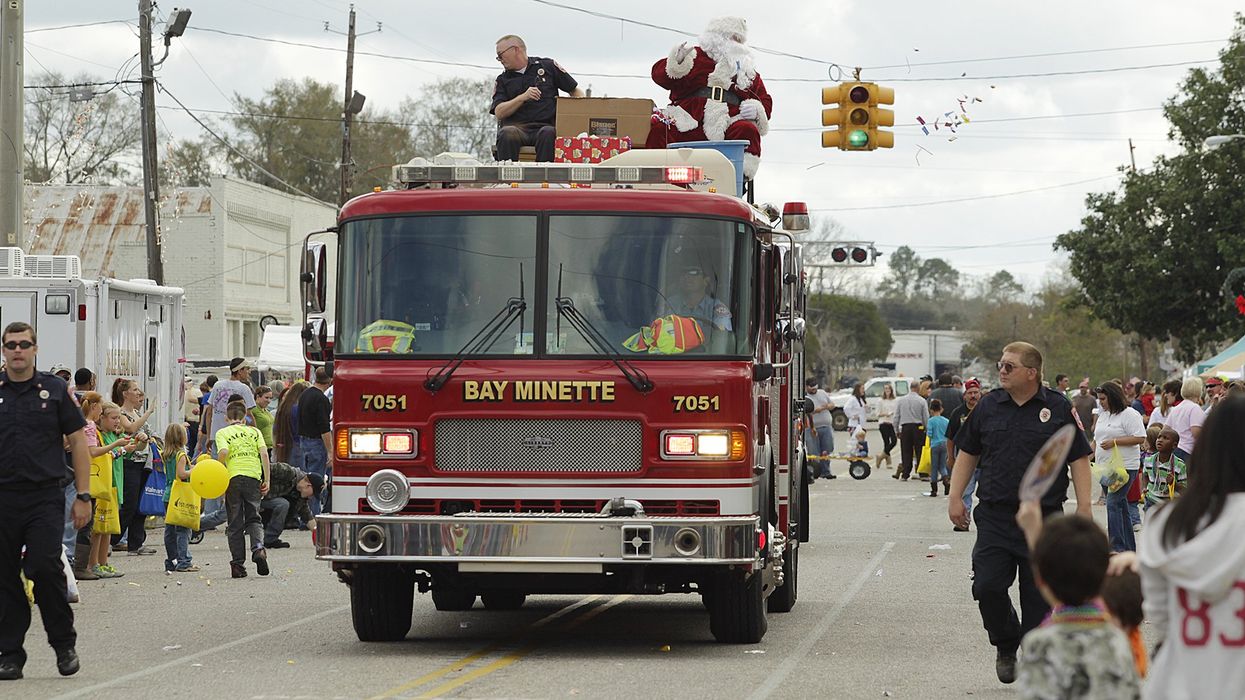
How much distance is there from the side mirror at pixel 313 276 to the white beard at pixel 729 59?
168 inches

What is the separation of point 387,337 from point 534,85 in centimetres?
377

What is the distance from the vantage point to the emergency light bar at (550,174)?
1115 cm

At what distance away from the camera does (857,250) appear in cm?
3453

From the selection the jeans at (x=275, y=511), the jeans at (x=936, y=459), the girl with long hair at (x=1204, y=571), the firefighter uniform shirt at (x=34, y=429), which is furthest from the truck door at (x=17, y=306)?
the girl with long hair at (x=1204, y=571)

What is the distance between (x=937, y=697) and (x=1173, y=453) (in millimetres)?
6287

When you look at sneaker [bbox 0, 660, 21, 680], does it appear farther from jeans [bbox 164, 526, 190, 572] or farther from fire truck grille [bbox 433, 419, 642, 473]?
jeans [bbox 164, 526, 190, 572]

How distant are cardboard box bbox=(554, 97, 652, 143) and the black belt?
120 centimetres

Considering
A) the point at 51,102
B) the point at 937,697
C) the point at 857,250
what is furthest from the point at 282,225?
the point at 937,697

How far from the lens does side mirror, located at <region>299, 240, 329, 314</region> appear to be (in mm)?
10914

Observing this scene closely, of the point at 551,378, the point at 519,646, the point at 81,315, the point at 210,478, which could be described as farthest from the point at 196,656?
the point at 81,315

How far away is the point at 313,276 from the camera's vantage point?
11.0 metres

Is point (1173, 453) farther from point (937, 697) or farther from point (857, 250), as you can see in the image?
point (857, 250)

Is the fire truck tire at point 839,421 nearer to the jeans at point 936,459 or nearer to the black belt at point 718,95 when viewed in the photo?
the jeans at point 936,459

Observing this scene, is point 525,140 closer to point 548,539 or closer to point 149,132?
point 548,539
